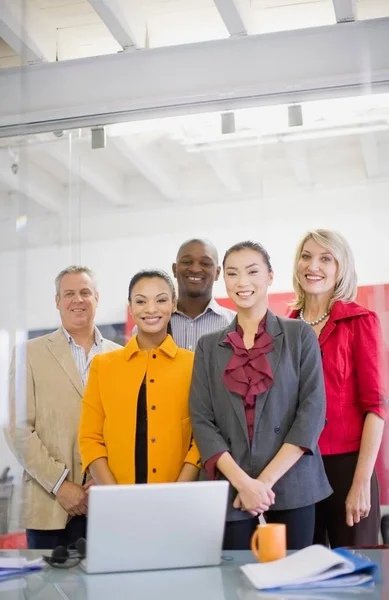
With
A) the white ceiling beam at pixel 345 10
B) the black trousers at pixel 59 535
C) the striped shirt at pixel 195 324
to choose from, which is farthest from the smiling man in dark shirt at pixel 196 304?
the white ceiling beam at pixel 345 10

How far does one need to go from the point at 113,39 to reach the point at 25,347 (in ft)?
5.13

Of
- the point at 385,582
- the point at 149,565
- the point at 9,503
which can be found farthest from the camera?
the point at 9,503

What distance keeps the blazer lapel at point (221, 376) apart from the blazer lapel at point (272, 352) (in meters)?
0.04

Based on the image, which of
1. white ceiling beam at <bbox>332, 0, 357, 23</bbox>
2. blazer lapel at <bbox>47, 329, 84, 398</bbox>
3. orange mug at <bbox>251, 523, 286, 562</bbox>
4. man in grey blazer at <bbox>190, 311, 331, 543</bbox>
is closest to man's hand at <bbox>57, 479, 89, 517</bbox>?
blazer lapel at <bbox>47, 329, 84, 398</bbox>

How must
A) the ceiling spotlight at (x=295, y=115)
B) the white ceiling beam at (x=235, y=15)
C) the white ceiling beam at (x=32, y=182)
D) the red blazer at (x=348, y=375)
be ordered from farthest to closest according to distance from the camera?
the white ceiling beam at (x=32, y=182) → the ceiling spotlight at (x=295, y=115) → the white ceiling beam at (x=235, y=15) → the red blazer at (x=348, y=375)

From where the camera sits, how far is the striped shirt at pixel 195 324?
304cm

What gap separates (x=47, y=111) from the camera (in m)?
3.83

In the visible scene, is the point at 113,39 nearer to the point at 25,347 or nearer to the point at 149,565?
the point at 25,347

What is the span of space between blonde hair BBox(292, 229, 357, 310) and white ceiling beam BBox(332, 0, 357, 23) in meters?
1.10

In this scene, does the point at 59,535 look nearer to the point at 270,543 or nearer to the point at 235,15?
the point at 270,543

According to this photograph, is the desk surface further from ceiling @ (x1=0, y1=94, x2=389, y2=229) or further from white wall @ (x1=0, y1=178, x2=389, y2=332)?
ceiling @ (x1=0, y1=94, x2=389, y2=229)

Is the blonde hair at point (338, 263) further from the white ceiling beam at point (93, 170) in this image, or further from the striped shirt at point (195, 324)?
the white ceiling beam at point (93, 170)

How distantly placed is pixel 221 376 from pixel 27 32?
2.00m

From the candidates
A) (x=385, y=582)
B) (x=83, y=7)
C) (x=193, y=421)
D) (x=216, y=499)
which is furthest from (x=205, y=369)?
(x=83, y=7)
